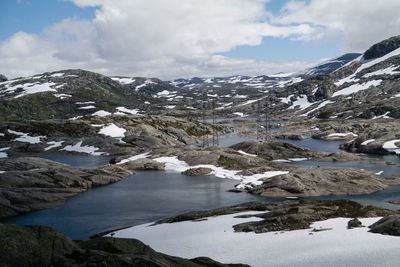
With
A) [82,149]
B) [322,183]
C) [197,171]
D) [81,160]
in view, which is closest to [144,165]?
[197,171]

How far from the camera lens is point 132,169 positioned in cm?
12500

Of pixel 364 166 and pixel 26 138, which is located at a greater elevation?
pixel 26 138

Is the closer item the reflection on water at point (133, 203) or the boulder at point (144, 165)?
the reflection on water at point (133, 203)

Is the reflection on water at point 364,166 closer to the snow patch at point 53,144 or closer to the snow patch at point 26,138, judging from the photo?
the snow patch at point 53,144

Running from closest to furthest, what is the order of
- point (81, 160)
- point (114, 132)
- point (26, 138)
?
point (81, 160) → point (26, 138) → point (114, 132)

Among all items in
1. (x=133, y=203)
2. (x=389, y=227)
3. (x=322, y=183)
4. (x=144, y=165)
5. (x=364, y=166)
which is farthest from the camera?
(x=144, y=165)

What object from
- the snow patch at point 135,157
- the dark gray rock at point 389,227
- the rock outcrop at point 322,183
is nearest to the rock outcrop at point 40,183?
the snow patch at point 135,157

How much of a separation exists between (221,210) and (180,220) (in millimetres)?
7960

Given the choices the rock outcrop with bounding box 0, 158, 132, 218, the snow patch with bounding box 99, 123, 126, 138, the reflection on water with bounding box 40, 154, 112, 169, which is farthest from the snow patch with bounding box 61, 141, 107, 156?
the rock outcrop with bounding box 0, 158, 132, 218

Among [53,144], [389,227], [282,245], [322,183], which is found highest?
[53,144]

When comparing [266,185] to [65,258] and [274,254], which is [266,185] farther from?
[65,258]

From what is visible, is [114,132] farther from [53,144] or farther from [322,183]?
[322,183]

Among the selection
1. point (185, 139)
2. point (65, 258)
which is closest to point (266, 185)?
point (65, 258)

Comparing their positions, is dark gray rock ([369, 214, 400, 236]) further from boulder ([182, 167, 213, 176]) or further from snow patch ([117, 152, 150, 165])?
snow patch ([117, 152, 150, 165])
